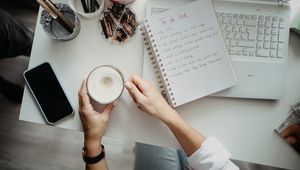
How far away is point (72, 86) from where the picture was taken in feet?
2.43

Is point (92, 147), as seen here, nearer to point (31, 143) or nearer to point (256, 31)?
point (256, 31)

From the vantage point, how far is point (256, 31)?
722 mm

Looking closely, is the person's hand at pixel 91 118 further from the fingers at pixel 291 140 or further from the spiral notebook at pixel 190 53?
the fingers at pixel 291 140

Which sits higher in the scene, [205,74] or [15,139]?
[205,74]

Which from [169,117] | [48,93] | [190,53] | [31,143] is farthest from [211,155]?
[31,143]

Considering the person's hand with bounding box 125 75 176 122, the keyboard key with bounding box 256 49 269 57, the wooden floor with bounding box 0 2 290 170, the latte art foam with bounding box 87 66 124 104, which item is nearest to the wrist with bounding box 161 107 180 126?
the person's hand with bounding box 125 75 176 122

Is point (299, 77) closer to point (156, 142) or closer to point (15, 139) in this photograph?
point (156, 142)

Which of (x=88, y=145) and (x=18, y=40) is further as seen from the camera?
(x=18, y=40)

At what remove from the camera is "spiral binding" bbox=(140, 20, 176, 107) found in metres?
0.71

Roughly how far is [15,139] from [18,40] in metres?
0.52

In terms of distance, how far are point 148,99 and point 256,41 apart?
264mm

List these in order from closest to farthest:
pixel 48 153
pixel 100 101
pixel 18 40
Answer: pixel 100 101, pixel 18 40, pixel 48 153

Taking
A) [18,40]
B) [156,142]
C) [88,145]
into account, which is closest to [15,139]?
[18,40]

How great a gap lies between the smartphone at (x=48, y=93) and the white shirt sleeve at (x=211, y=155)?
0.95 ft
